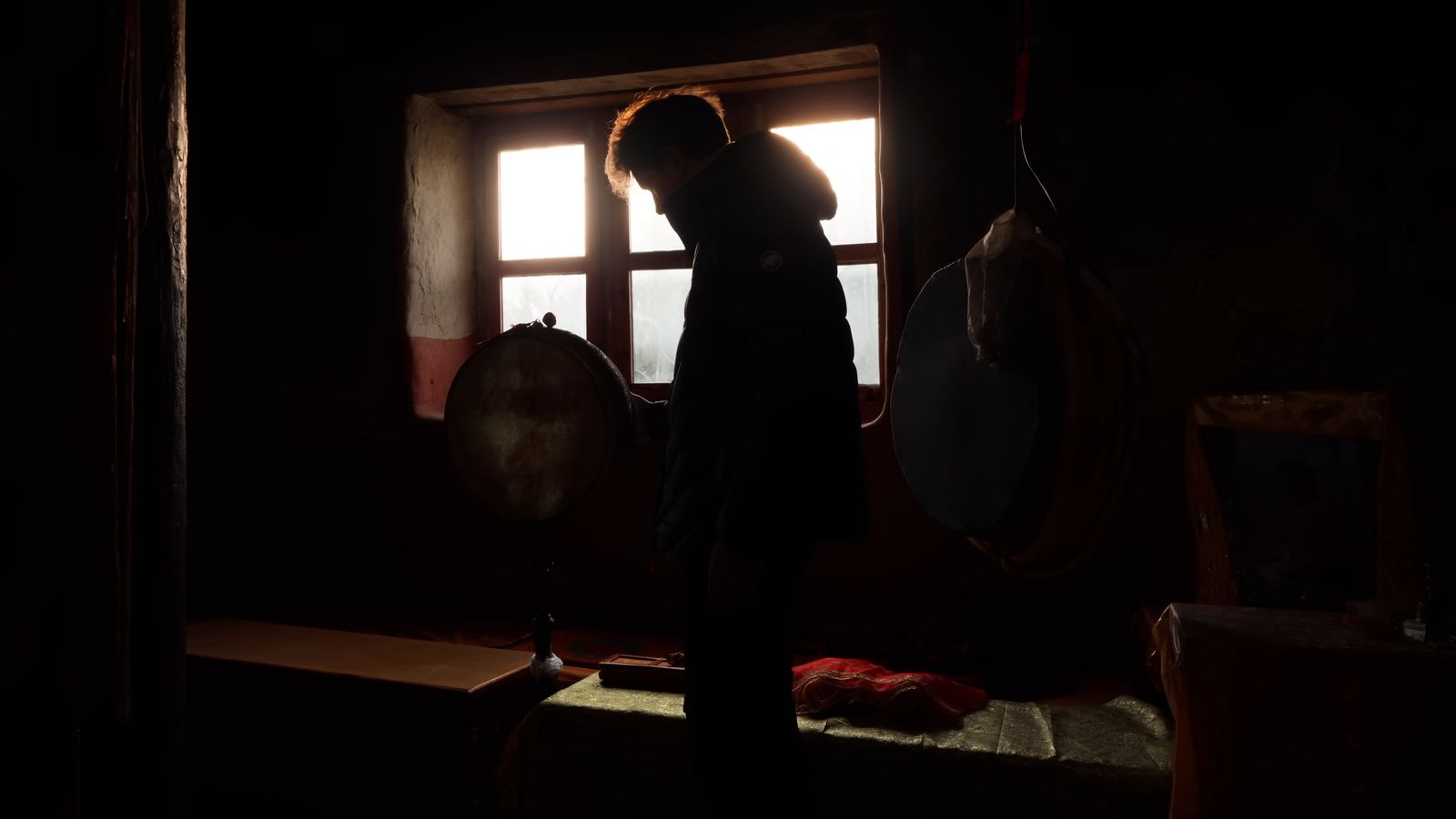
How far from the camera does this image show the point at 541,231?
4086 millimetres

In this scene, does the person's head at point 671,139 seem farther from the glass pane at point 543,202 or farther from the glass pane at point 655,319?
the glass pane at point 543,202

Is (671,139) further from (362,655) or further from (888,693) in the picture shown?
(362,655)

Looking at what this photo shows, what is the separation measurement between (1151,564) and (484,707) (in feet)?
7.04

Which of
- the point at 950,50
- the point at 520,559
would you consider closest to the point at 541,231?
the point at 520,559

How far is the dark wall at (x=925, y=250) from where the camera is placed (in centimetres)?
285

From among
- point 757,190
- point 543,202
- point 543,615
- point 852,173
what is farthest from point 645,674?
point 543,202

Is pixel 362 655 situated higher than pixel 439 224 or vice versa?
pixel 439 224

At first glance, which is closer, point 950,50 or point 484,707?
point 484,707

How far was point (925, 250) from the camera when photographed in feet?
10.6

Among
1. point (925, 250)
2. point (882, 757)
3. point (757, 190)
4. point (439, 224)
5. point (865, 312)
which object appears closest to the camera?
point (757, 190)

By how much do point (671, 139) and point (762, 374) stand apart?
623 mm

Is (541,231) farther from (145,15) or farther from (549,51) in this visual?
(145,15)

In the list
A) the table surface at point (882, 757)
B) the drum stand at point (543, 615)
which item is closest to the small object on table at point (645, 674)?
the table surface at point (882, 757)

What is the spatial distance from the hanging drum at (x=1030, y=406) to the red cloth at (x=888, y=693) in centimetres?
40
